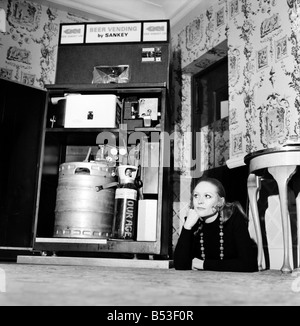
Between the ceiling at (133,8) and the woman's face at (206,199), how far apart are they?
2169 millimetres

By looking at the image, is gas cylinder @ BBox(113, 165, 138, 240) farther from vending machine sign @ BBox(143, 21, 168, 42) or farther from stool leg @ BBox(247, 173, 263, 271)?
vending machine sign @ BBox(143, 21, 168, 42)

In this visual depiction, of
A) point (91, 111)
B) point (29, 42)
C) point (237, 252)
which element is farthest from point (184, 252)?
point (29, 42)

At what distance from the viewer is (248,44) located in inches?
116

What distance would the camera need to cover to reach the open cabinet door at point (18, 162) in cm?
289

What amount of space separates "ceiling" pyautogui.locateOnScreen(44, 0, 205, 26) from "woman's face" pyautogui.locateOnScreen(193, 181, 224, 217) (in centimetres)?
217

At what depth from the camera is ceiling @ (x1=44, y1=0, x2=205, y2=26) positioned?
3.58m

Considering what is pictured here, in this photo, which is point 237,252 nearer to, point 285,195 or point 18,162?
point 285,195

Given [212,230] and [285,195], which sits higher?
[285,195]

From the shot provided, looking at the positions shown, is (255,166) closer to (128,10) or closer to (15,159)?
(15,159)

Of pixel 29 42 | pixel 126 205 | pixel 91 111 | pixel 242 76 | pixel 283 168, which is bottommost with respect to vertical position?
pixel 126 205

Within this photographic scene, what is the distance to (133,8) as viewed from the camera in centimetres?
371

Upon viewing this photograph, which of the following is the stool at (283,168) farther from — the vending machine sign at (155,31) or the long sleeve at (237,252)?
the vending machine sign at (155,31)

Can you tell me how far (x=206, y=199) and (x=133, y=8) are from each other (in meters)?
2.45

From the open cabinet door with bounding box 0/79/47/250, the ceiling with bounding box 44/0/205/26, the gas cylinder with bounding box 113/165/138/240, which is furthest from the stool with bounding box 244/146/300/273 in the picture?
the ceiling with bounding box 44/0/205/26
